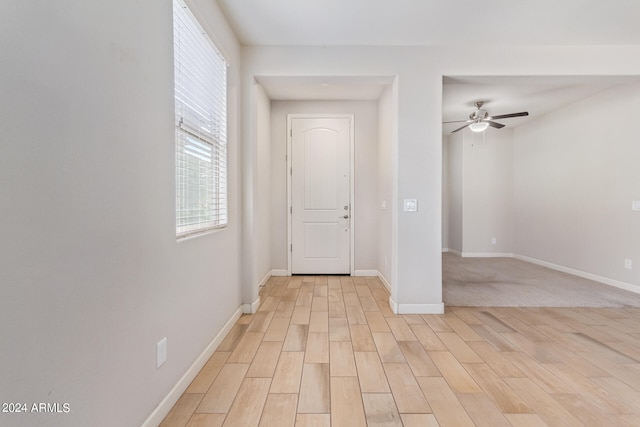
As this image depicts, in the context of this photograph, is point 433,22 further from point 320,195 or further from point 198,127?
point 320,195

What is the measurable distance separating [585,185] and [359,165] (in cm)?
334

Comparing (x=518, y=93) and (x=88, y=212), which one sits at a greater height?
(x=518, y=93)

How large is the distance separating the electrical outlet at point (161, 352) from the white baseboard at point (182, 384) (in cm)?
20

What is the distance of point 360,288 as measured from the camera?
3.97 meters

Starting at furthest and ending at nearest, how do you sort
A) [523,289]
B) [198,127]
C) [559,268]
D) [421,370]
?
[559,268], [523,289], [198,127], [421,370]

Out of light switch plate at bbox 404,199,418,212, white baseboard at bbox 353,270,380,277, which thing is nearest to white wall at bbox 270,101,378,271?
white baseboard at bbox 353,270,380,277

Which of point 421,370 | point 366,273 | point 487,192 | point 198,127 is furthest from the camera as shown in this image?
point 487,192

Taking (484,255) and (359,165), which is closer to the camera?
(359,165)

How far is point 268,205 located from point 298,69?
6.45ft

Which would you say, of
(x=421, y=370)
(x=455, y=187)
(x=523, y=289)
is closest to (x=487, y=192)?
(x=455, y=187)

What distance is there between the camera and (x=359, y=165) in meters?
4.55

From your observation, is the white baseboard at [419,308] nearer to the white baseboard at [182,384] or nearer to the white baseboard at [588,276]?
the white baseboard at [182,384]

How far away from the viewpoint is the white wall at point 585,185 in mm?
3895

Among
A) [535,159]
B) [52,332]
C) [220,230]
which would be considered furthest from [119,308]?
[535,159]
